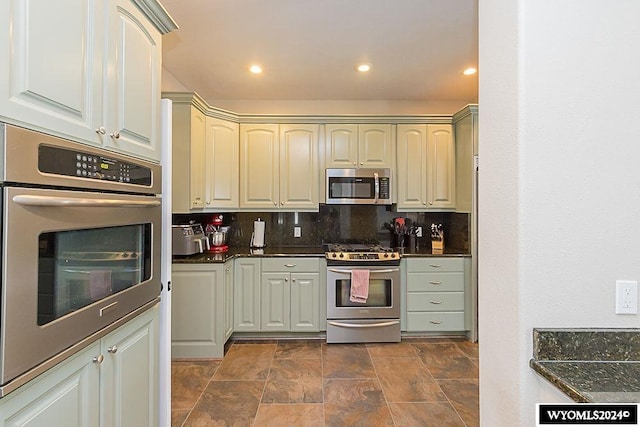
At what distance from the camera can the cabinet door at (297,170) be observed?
3.83m

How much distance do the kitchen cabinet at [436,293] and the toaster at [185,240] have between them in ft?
6.91

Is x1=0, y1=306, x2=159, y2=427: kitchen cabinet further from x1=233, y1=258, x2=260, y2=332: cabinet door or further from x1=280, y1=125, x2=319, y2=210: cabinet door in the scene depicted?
x1=280, y1=125, x2=319, y2=210: cabinet door

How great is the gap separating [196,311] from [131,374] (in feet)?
5.55

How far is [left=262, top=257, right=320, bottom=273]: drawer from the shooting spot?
3523mm

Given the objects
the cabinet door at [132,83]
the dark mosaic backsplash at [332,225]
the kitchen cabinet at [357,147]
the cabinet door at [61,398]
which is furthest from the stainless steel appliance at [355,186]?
the cabinet door at [61,398]

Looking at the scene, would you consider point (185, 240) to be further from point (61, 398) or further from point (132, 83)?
point (61, 398)

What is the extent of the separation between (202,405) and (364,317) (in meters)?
1.71

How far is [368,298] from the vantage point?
3523mm

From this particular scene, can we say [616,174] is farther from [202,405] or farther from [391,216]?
[391,216]

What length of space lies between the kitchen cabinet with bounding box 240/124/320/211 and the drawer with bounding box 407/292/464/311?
1.43 metres

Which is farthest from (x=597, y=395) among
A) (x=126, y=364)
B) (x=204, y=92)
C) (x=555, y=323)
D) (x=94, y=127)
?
(x=204, y=92)

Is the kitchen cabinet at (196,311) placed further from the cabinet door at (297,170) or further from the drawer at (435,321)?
the drawer at (435,321)

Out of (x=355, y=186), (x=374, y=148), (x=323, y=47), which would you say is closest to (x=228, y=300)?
(x=355, y=186)

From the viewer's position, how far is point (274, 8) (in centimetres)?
227
